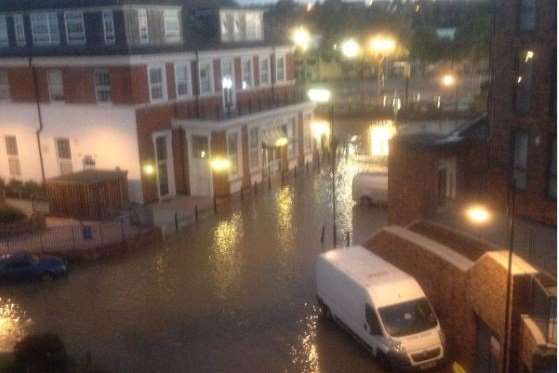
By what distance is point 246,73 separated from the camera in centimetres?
3431

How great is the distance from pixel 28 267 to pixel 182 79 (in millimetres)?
12945

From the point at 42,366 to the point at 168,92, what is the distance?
56.4 feet

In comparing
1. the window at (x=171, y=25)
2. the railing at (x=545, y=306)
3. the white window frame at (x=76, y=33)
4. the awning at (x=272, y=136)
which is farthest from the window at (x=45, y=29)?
the railing at (x=545, y=306)

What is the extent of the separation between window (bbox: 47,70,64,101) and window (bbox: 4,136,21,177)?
12.7ft

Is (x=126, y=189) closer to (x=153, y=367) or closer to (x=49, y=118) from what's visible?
(x=49, y=118)

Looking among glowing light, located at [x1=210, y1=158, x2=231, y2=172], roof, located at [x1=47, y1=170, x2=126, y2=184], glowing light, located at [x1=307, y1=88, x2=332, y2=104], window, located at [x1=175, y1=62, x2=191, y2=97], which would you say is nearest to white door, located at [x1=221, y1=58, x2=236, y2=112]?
window, located at [x1=175, y1=62, x2=191, y2=97]

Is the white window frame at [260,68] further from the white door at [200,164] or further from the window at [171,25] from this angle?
the white door at [200,164]

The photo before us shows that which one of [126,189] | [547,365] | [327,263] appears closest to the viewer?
[547,365]

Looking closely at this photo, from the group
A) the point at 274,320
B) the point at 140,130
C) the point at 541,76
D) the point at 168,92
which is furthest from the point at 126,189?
the point at 541,76

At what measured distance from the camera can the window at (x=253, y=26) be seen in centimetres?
3467

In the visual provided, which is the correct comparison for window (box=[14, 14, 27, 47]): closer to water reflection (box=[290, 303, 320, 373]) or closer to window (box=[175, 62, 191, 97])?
window (box=[175, 62, 191, 97])

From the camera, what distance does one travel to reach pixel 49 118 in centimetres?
2928

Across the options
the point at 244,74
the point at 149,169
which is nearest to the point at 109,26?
the point at 149,169

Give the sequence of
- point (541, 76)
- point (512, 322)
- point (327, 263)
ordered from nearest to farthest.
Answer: point (512, 322)
point (327, 263)
point (541, 76)
